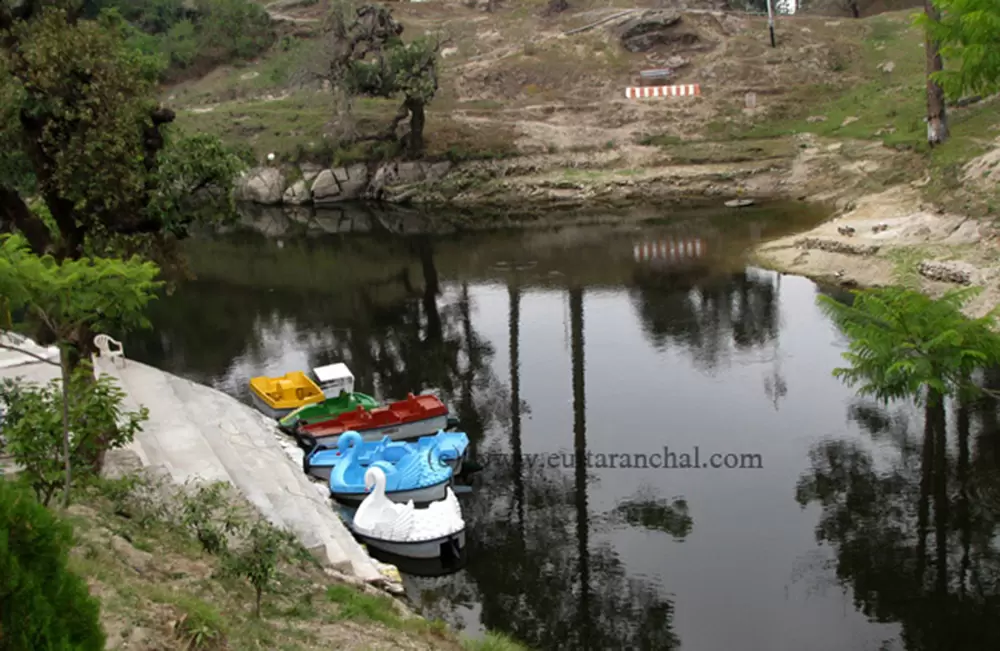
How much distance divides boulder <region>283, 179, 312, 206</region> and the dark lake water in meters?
25.8

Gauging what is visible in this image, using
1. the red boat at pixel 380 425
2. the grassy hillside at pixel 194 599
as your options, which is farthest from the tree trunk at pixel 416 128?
the grassy hillside at pixel 194 599

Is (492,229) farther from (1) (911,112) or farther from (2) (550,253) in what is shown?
(1) (911,112)

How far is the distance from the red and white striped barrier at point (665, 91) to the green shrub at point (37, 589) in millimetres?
70405

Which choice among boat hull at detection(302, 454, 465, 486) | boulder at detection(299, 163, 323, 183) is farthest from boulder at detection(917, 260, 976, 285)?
boulder at detection(299, 163, 323, 183)

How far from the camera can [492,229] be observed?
190ft

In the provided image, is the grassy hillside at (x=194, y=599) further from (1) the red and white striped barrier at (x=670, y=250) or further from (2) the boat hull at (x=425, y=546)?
(1) the red and white striped barrier at (x=670, y=250)

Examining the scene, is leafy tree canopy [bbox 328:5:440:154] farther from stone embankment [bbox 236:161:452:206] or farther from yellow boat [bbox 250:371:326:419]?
yellow boat [bbox 250:371:326:419]

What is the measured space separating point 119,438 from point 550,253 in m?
36.0

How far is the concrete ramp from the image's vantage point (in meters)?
19.5

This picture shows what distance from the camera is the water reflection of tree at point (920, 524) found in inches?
699

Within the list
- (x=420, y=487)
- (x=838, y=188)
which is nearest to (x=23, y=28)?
(x=420, y=487)

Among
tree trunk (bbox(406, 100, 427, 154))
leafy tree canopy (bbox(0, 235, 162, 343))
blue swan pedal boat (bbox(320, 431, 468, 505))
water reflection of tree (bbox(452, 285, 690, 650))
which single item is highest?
tree trunk (bbox(406, 100, 427, 154))

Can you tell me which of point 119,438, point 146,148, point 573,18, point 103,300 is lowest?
point 119,438

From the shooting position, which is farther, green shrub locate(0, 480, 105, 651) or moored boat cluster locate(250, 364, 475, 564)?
moored boat cluster locate(250, 364, 475, 564)
